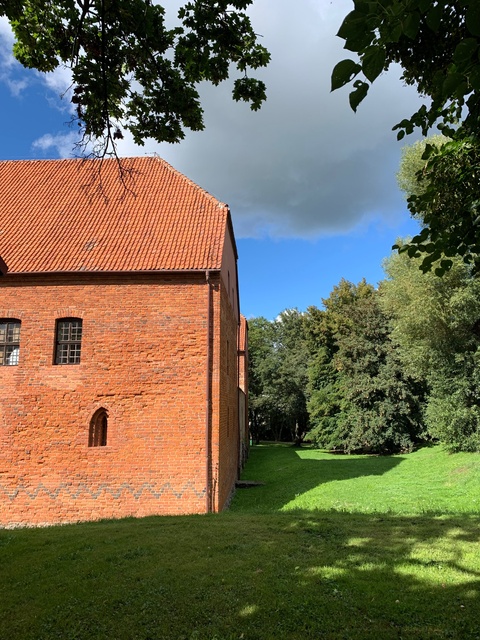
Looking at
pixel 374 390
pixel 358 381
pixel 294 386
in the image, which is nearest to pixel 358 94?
pixel 374 390

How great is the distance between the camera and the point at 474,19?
1.65 metres

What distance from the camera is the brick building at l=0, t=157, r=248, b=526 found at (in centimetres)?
1047

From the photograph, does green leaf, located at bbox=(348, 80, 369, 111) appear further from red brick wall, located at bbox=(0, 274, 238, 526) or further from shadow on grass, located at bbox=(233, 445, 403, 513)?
shadow on grass, located at bbox=(233, 445, 403, 513)

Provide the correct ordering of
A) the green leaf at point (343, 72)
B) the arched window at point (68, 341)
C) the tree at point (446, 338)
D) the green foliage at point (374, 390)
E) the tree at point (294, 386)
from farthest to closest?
the tree at point (294, 386)
the green foliage at point (374, 390)
the tree at point (446, 338)
the arched window at point (68, 341)
the green leaf at point (343, 72)

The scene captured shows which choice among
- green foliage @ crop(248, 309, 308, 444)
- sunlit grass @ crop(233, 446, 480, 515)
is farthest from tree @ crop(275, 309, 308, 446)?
sunlit grass @ crop(233, 446, 480, 515)

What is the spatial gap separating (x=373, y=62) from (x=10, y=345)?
1187 centimetres

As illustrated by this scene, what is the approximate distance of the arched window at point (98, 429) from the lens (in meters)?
10.9

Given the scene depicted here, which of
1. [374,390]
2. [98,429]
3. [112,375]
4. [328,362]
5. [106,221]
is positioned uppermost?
[106,221]

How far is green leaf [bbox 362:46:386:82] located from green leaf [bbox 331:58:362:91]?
0.03 meters

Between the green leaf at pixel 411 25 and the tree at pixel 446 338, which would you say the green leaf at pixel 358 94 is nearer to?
the green leaf at pixel 411 25

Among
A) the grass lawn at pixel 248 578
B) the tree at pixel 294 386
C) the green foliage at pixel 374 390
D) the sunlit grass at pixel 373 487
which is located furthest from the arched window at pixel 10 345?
the tree at pixel 294 386

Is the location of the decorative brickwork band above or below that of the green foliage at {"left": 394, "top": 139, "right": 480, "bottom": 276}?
below

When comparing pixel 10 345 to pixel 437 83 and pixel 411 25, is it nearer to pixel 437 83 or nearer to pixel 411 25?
pixel 437 83

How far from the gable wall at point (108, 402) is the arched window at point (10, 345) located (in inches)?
9.0
